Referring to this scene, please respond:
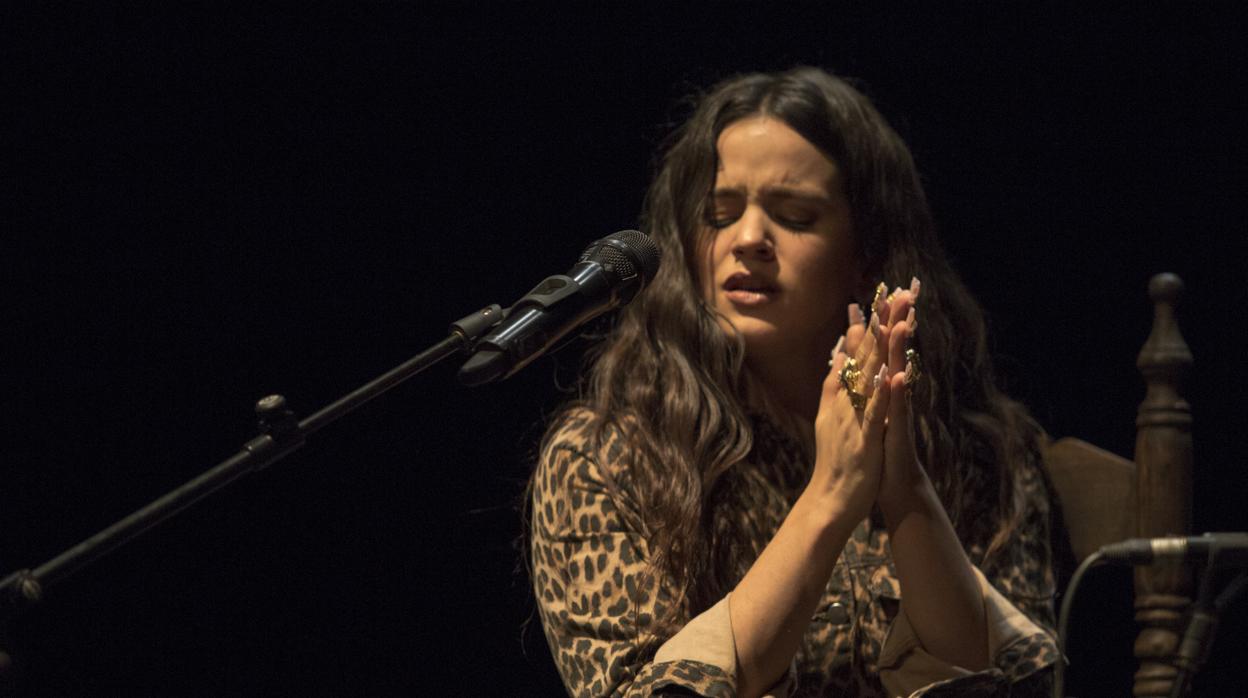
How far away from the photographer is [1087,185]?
3020mm

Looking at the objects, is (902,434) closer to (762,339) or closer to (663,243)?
(762,339)

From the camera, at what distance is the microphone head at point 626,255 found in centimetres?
160

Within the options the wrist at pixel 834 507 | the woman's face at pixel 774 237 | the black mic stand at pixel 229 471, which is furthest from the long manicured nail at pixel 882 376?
the black mic stand at pixel 229 471

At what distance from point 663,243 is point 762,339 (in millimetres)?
240

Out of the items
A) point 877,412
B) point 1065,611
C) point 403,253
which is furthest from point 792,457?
point 403,253

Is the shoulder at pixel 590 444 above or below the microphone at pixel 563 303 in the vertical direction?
below

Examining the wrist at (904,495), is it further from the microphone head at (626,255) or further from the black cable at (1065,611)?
the microphone head at (626,255)

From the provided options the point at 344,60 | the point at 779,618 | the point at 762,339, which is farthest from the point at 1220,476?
the point at 344,60

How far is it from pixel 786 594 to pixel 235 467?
874mm

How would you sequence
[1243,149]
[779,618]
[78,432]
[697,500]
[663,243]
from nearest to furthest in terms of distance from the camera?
[779,618], [697,500], [663,243], [78,432], [1243,149]

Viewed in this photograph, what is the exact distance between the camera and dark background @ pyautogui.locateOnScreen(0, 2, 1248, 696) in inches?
102

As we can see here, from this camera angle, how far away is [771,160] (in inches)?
92.1

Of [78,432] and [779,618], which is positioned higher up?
[78,432]

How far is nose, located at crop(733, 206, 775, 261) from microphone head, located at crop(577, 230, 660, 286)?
0.64 m
